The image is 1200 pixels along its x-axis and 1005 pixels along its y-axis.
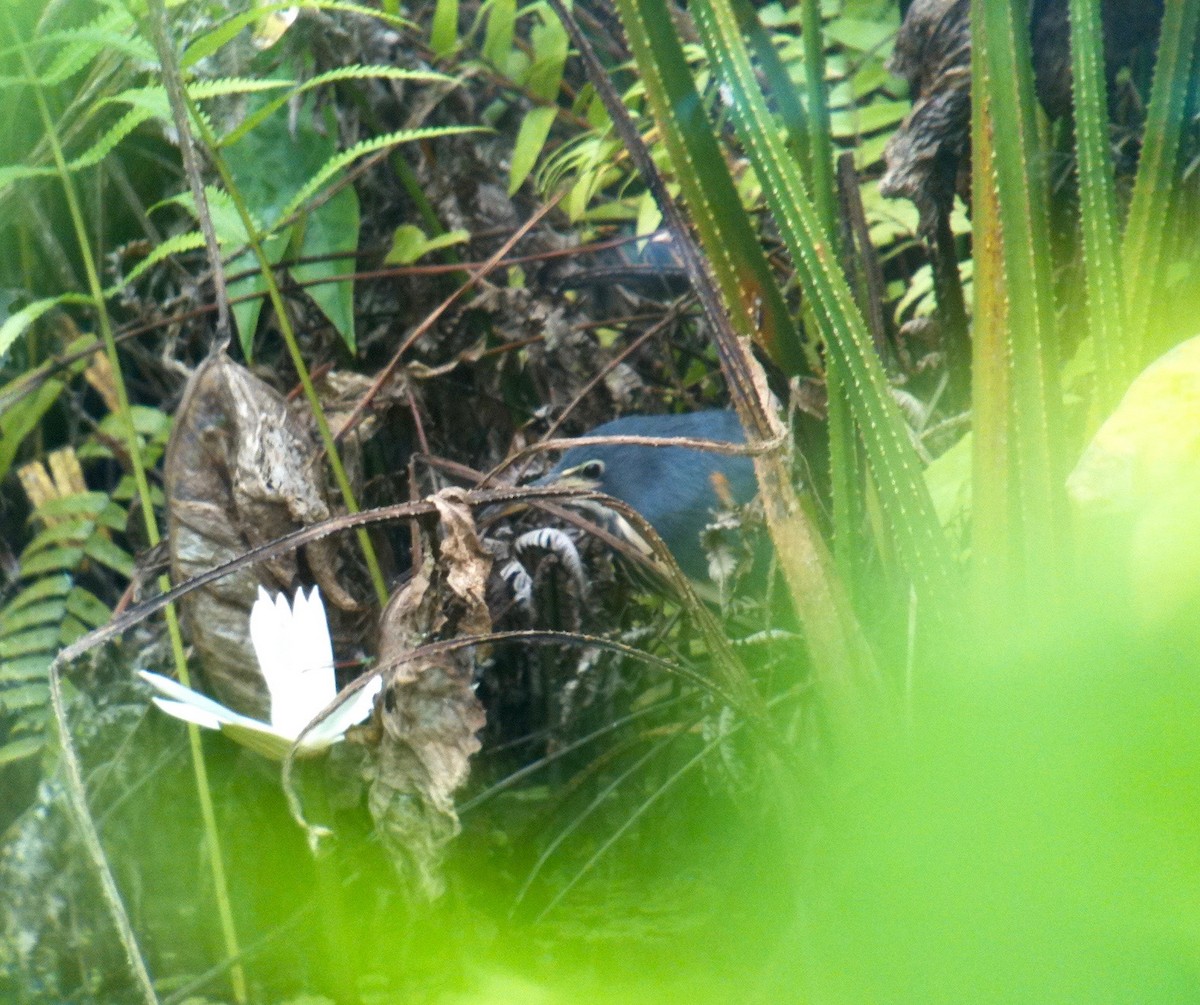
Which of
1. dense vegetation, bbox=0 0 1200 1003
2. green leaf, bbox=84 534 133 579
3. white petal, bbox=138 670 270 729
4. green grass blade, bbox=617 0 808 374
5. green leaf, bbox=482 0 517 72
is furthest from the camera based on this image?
green leaf, bbox=482 0 517 72

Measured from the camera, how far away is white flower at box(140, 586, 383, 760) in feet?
2.93

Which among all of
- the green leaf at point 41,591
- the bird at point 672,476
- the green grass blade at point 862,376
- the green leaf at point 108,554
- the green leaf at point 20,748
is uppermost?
the green grass blade at point 862,376

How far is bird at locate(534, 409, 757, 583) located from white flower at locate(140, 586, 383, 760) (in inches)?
43.0

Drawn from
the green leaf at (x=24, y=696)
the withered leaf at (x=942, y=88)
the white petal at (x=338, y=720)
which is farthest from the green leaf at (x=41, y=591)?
the withered leaf at (x=942, y=88)

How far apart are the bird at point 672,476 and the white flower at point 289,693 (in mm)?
1091

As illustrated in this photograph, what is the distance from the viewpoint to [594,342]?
2180 millimetres

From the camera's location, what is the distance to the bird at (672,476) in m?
2.12

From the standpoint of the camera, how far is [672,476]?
232cm

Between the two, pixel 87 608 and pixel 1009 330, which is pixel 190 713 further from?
pixel 87 608

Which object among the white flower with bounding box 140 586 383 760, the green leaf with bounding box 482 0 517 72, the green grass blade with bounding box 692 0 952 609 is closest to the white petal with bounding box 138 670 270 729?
the white flower with bounding box 140 586 383 760

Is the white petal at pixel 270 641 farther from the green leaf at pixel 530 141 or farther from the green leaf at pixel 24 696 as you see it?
the green leaf at pixel 530 141

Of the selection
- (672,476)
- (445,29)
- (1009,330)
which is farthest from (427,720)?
(445,29)

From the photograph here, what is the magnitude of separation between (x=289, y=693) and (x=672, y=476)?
143cm

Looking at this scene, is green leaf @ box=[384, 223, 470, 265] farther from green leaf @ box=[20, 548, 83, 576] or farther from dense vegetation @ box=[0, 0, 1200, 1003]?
green leaf @ box=[20, 548, 83, 576]
